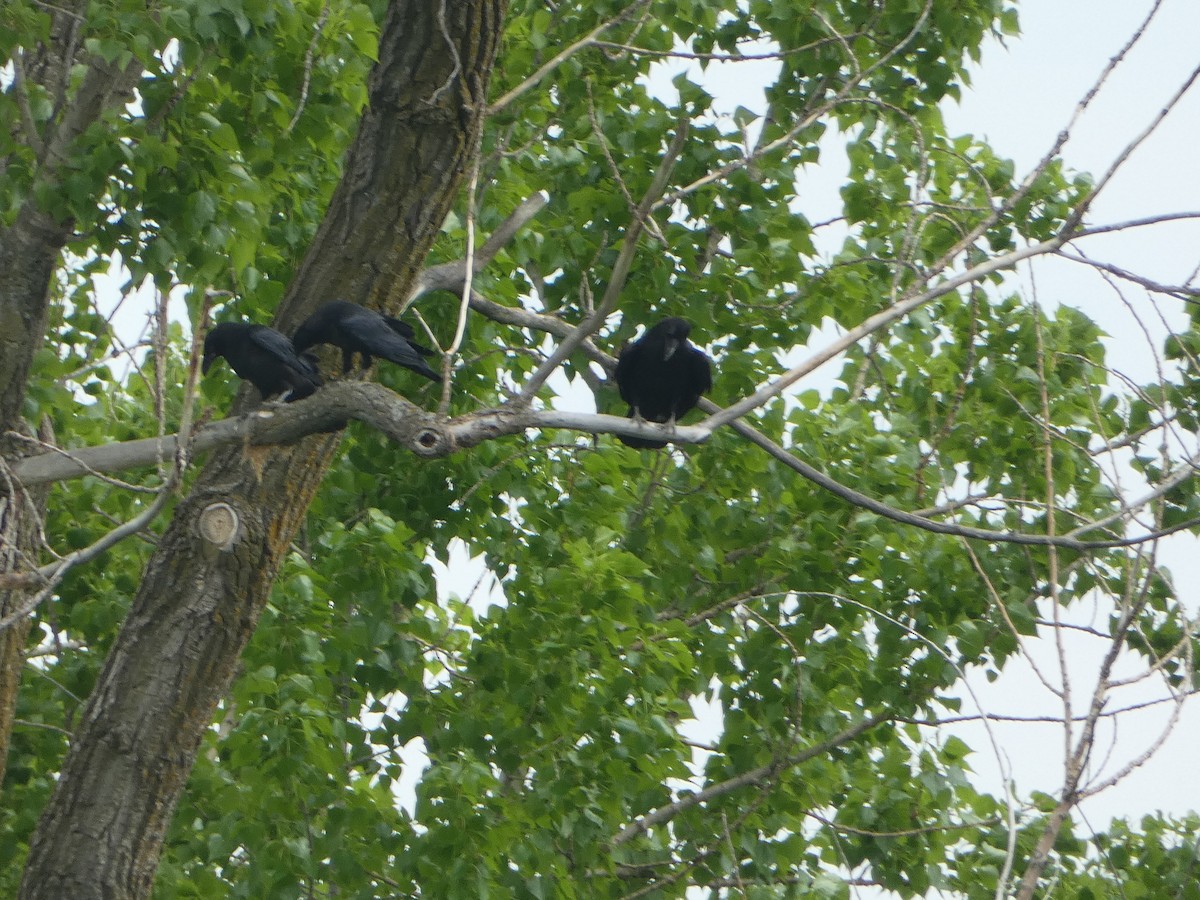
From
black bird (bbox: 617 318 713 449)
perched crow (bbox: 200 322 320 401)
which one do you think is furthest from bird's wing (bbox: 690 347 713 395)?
perched crow (bbox: 200 322 320 401)

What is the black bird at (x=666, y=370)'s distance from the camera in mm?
6766

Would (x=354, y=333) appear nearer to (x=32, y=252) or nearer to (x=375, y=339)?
(x=375, y=339)

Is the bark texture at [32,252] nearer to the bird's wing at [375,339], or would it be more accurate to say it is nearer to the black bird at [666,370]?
the bird's wing at [375,339]

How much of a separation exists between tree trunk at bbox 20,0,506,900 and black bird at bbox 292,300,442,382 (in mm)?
116

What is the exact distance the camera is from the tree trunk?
4.77 metres

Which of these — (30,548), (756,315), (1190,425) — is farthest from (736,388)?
(30,548)

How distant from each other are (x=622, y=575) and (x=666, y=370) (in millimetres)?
1556

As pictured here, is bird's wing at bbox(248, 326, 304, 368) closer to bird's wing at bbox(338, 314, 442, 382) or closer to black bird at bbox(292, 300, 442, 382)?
black bird at bbox(292, 300, 442, 382)

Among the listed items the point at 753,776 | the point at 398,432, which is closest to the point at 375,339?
the point at 398,432

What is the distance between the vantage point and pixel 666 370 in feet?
22.3

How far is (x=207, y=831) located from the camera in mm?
7707

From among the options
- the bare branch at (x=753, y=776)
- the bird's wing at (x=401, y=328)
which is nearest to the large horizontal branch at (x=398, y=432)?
the bird's wing at (x=401, y=328)

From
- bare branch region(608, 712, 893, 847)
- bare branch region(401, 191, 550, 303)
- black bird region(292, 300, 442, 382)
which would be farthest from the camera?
bare branch region(608, 712, 893, 847)

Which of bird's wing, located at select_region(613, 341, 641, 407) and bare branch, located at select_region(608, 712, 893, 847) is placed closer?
bird's wing, located at select_region(613, 341, 641, 407)
